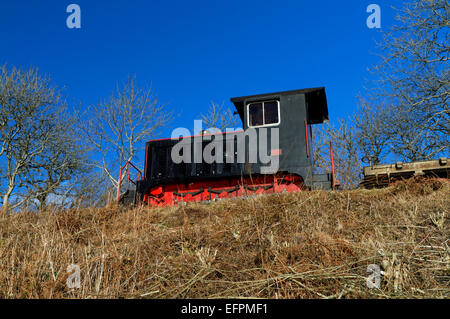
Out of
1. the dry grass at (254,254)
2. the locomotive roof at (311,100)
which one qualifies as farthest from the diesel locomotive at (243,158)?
the dry grass at (254,254)

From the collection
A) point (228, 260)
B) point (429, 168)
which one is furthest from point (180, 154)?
point (429, 168)

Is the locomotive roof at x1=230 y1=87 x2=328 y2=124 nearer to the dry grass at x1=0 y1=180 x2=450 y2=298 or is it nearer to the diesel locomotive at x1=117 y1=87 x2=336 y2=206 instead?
the diesel locomotive at x1=117 y1=87 x2=336 y2=206

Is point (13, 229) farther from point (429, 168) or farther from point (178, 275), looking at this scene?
point (429, 168)

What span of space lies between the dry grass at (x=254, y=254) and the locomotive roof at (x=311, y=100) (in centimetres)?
464

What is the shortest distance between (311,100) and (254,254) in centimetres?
768

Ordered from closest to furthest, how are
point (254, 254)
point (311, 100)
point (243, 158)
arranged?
1. point (254, 254)
2. point (243, 158)
3. point (311, 100)

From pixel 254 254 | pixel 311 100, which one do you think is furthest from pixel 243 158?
pixel 254 254

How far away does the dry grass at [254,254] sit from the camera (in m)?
3.45

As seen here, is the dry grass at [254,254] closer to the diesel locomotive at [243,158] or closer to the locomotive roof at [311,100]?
the diesel locomotive at [243,158]

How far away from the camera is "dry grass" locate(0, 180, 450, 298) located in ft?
11.3

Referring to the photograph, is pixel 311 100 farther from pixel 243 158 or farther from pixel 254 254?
pixel 254 254

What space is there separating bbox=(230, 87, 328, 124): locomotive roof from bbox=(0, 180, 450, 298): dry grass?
15.2 feet

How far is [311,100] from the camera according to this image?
34.8ft

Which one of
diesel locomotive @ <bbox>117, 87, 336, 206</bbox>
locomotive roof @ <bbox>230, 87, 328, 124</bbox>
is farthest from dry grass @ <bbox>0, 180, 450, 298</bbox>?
locomotive roof @ <bbox>230, 87, 328, 124</bbox>
